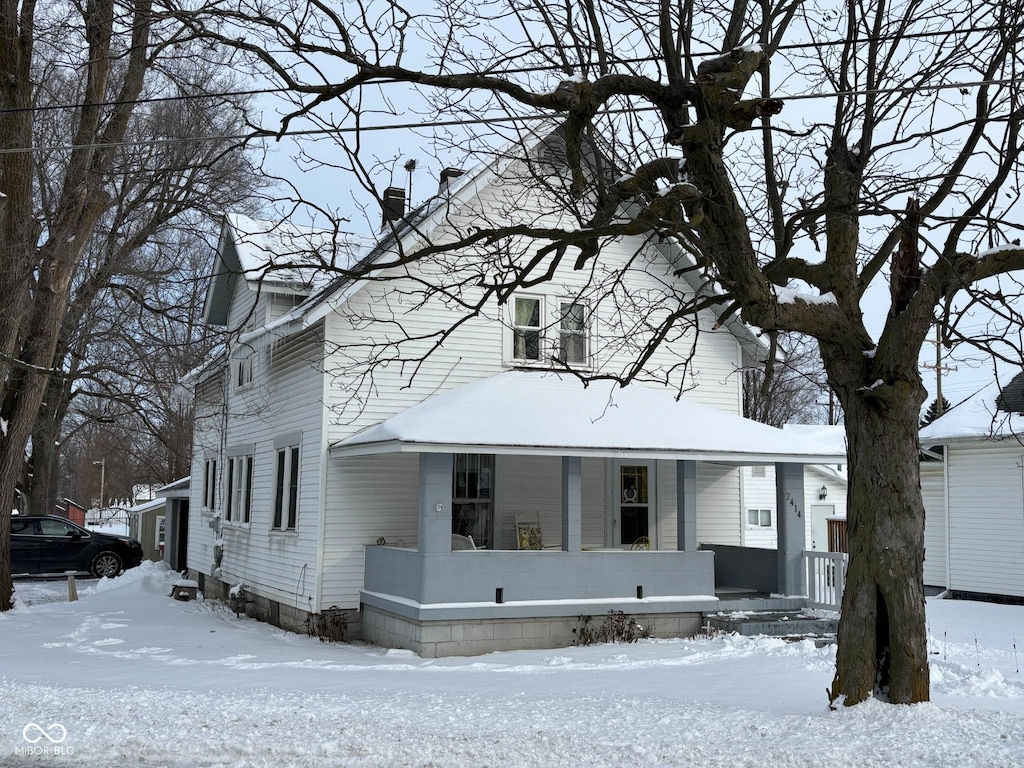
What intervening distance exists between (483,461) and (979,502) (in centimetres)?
1122

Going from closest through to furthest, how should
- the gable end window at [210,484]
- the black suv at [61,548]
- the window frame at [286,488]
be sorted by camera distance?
the window frame at [286,488], the gable end window at [210,484], the black suv at [61,548]

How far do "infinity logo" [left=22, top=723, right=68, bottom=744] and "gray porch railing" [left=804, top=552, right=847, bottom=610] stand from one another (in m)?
11.0

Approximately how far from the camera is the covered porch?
13562 millimetres

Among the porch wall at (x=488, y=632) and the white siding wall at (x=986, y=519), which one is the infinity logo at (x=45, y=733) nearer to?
the porch wall at (x=488, y=632)

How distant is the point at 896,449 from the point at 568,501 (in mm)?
6653

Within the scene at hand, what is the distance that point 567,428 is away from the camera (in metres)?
14.4

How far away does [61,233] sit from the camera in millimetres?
16875

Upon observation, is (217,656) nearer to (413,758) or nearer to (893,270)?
(413,758)

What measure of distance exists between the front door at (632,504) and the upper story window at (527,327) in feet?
8.04

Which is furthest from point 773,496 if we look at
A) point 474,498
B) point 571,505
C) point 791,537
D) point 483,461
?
point 571,505

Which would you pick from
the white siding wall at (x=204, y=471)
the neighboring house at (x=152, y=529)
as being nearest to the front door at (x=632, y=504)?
the white siding wall at (x=204, y=471)

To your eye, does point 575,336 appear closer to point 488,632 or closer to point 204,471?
point 488,632

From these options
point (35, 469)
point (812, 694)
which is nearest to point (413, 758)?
point (812, 694)

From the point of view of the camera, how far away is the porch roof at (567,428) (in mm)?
13680
